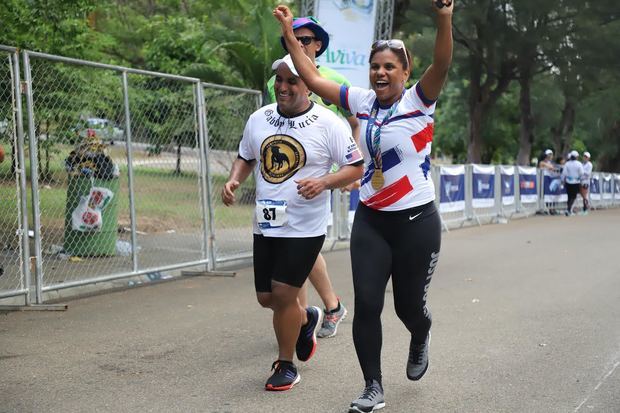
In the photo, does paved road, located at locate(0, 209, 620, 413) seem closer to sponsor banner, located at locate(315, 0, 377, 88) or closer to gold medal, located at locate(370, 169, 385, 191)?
gold medal, located at locate(370, 169, 385, 191)

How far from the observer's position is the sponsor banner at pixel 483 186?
1862 centimetres

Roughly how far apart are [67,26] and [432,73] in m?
9.22

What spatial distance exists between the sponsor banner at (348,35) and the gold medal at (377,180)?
967 cm

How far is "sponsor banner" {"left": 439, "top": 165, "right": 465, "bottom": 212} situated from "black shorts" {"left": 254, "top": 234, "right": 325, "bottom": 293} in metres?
12.0

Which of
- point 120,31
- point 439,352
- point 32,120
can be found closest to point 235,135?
point 32,120

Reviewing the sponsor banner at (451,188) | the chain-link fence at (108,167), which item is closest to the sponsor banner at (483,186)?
the sponsor banner at (451,188)

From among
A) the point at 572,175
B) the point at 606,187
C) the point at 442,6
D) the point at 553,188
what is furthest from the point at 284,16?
the point at 606,187

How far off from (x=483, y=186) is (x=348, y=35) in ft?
20.6

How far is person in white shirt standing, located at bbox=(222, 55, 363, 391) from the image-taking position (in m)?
4.88

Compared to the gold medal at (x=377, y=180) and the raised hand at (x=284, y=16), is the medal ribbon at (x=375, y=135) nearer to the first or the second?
the gold medal at (x=377, y=180)

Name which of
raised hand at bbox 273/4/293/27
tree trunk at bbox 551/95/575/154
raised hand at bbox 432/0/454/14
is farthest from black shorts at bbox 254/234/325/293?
tree trunk at bbox 551/95/575/154

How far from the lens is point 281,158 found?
491 centimetres

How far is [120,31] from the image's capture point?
32219mm

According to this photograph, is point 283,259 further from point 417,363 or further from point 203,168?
point 203,168
